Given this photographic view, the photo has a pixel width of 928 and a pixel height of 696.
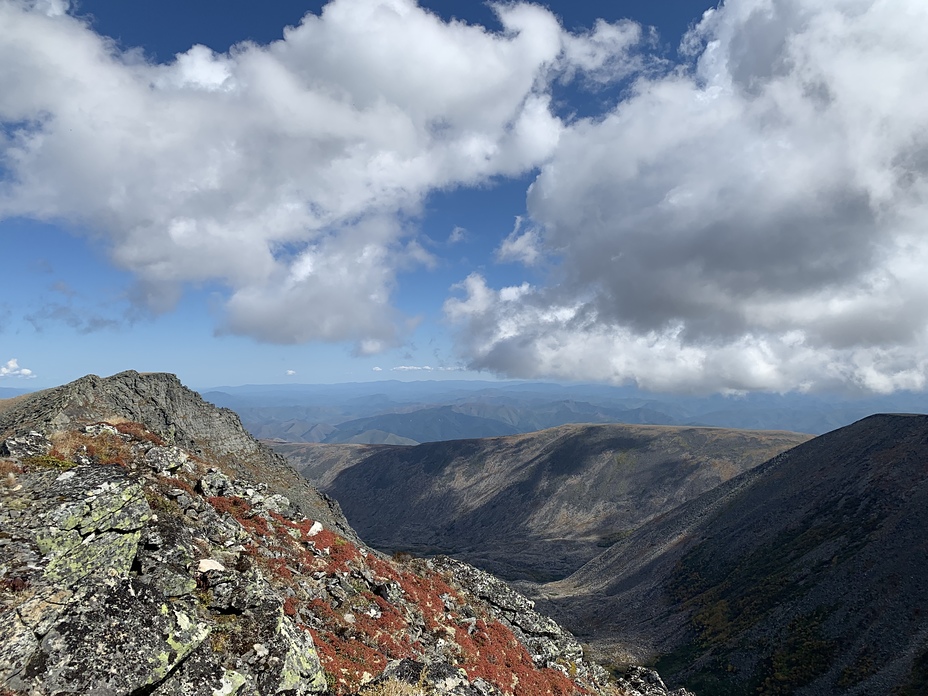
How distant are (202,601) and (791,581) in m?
106

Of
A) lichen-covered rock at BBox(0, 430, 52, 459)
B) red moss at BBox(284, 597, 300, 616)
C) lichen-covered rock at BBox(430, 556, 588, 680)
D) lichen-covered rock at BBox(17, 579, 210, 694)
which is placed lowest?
lichen-covered rock at BBox(430, 556, 588, 680)

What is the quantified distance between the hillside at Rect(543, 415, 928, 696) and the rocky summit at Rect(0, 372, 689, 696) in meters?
49.2

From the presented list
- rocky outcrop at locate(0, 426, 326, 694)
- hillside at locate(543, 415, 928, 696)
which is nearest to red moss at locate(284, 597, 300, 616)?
rocky outcrop at locate(0, 426, 326, 694)

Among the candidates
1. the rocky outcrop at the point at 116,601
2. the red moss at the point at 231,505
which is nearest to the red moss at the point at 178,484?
the red moss at the point at 231,505

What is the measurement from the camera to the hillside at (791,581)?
6425 cm

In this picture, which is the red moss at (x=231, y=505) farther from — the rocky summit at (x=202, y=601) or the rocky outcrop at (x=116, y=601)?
A: the rocky outcrop at (x=116, y=601)

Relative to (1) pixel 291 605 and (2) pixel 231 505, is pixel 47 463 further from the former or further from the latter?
(1) pixel 291 605

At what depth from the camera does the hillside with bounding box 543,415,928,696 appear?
64.2 meters

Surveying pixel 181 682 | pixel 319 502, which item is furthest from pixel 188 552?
pixel 319 502

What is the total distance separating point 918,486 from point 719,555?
41.7 meters

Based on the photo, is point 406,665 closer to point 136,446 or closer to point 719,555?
point 136,446

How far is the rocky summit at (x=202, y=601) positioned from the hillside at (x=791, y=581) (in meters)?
49.2

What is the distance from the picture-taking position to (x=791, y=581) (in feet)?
287

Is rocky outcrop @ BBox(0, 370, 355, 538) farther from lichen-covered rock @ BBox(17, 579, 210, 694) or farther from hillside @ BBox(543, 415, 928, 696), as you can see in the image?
hillside @ BBox(543, 415, 928, 696)
